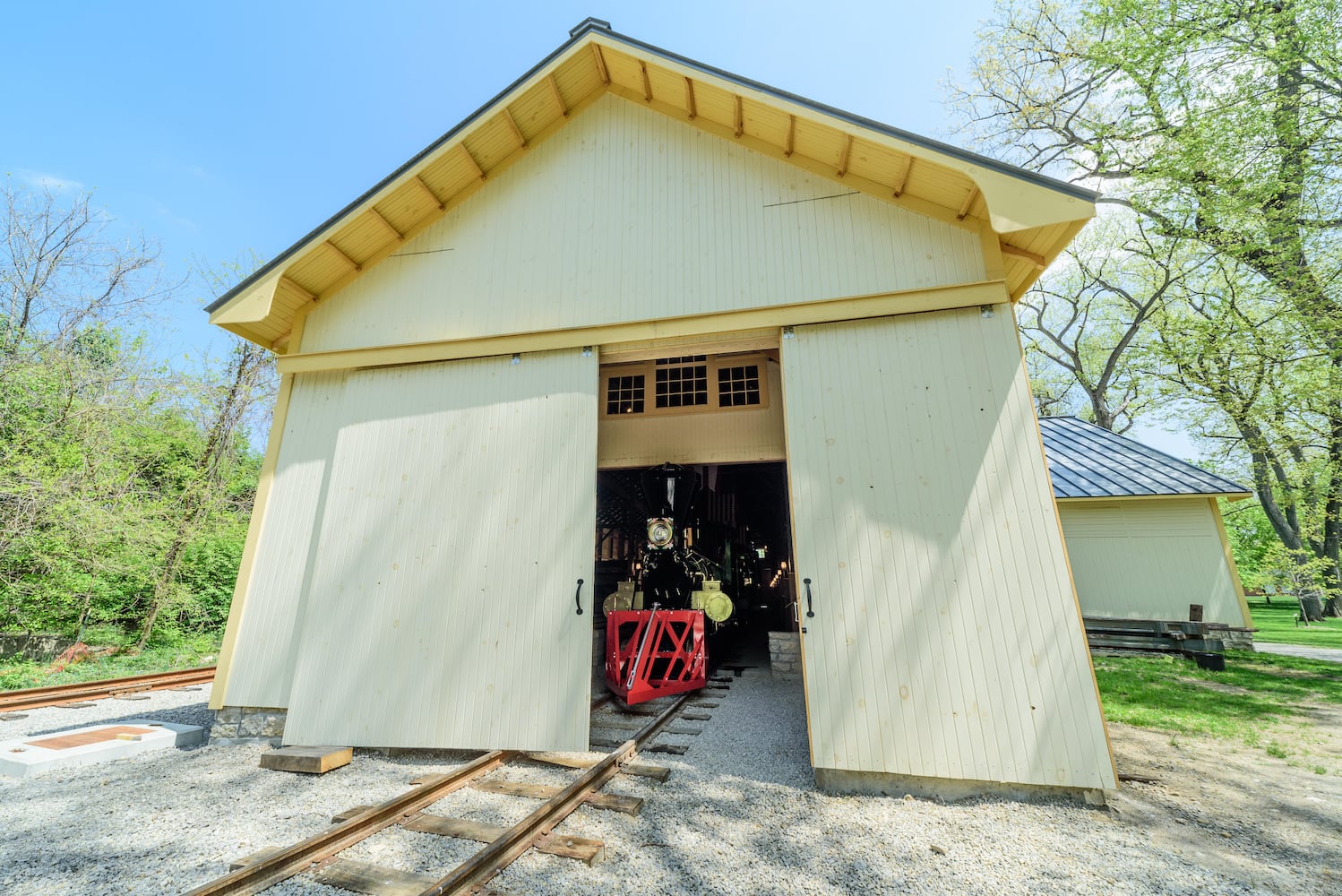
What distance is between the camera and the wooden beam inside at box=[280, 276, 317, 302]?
20.1ft

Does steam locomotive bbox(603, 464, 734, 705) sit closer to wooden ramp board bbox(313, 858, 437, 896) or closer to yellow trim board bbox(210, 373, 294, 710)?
wooden ramp board bbox(313, 858, 437, 896)

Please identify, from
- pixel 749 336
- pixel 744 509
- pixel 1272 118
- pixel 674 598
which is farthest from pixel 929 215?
pixel 744 509

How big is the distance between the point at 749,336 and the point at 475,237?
3.80 metres

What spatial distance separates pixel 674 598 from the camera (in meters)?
7.39

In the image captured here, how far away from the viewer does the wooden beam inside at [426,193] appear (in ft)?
20.1

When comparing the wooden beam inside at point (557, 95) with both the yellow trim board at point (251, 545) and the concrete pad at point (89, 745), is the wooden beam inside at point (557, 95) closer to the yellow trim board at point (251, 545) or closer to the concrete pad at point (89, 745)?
the yellow trim board at point (251, 545)

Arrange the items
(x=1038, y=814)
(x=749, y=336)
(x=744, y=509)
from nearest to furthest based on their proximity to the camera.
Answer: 1. (x=1038, y=814)
2. (x=749, y=336)
3. (x=744, y=509)

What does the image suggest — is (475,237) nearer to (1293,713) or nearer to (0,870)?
(0,870)

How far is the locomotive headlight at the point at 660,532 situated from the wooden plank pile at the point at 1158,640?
724cm

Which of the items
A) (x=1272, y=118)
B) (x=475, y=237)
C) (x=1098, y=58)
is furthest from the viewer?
(x=1098, y=58)

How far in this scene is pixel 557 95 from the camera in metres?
6.35

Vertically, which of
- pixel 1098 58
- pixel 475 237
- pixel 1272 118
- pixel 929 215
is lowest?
pixel 929 215

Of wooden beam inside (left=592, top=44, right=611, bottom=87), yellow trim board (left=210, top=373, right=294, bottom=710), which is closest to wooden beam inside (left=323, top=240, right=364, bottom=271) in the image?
yellow trim board (left=210, top=373, right=294, bottom=710)

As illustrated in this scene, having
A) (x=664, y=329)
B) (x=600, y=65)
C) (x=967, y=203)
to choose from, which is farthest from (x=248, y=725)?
(x=967, y=203)
